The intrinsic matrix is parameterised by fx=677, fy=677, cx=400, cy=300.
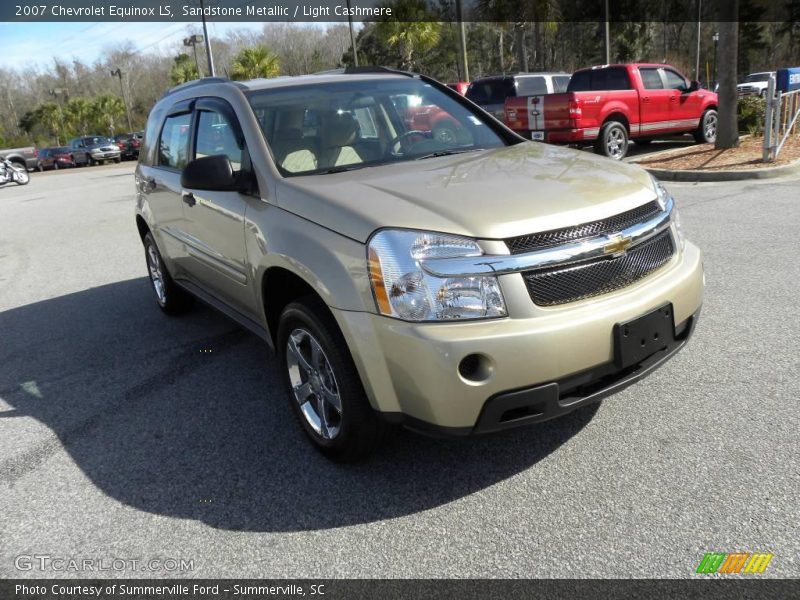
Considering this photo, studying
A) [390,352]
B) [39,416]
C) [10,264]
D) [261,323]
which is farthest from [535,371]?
[10,264]

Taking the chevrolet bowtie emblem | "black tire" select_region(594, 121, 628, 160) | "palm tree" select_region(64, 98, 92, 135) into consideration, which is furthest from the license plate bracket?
"palm tree" select_region(64, 98, 92, 135)

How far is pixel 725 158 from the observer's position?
11867 mm

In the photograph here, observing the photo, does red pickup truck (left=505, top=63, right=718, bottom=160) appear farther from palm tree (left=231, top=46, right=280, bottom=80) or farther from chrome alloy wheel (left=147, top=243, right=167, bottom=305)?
palm tree (left=231, top=46, right=280, bottom=80)

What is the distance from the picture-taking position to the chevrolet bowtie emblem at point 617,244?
9.22ft

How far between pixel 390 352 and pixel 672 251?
152 centimetres

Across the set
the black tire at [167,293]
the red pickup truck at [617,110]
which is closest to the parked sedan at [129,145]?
the red pickup truck at [617,110]

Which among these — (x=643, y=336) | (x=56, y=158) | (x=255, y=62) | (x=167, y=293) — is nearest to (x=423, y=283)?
(x=643, y=336)

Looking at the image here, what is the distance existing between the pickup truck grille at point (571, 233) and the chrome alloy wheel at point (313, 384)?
3.38ft

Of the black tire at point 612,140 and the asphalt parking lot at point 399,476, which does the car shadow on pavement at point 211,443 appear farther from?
the black tire at point 612,140

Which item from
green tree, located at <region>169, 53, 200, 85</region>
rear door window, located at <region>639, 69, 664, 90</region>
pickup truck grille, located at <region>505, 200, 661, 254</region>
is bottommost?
pickup truck grille, located at <region>505, 200, 661, 254</region>

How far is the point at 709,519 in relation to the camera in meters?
2.62

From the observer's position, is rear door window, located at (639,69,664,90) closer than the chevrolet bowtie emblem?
No

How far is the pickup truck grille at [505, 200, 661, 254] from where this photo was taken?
2.67 metres

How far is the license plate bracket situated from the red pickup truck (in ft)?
33.1
